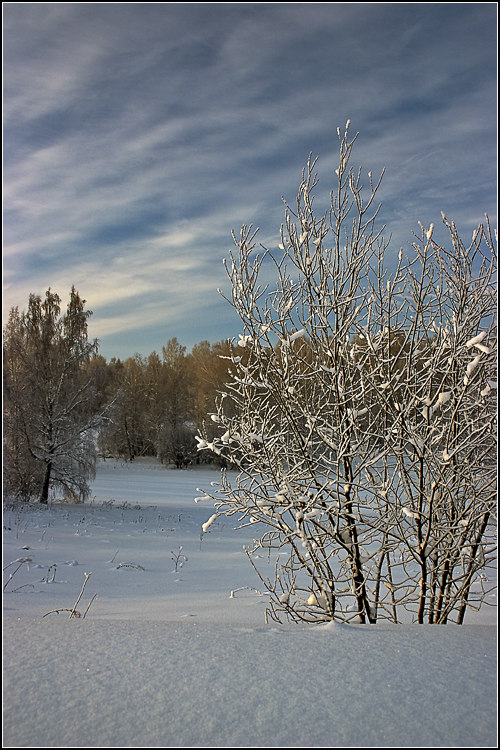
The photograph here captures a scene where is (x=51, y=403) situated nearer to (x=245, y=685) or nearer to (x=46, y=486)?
(x=46, y=486)

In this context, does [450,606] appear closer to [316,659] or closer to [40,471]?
[316,659]

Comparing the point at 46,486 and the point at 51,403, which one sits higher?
the point at 51,403

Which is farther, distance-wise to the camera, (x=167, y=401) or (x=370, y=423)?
(x=167, y=401)

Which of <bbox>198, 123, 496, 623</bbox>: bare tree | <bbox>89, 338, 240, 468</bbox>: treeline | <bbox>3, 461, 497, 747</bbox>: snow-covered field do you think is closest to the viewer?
<bbox>3, 461, 497, 747</bbox>: snow-covered field

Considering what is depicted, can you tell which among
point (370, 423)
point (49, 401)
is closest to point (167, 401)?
point (49, 401)

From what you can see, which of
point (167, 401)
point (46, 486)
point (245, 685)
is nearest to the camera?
point (245, 685)

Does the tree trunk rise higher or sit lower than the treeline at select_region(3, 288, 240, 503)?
lower

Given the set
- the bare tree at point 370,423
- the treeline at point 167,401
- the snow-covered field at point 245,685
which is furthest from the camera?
the treeline at point 167,401

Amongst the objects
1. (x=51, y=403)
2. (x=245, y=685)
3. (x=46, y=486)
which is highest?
Result: (x=51, y=403)

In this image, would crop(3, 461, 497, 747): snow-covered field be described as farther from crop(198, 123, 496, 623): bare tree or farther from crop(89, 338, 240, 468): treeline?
crop(89, 338, 240, 468): treeline

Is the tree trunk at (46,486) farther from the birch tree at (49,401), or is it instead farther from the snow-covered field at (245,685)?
the snow-covered field at (245,685)

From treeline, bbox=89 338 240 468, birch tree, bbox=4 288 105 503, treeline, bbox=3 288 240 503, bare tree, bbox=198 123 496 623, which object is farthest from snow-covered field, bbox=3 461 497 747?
treeline, bbox=89 338 240 468

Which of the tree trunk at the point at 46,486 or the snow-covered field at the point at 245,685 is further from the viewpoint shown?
the tree trunk at the point at 46,486

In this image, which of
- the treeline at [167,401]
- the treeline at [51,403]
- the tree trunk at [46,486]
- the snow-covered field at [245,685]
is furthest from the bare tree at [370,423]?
the treeline at [167,401]
